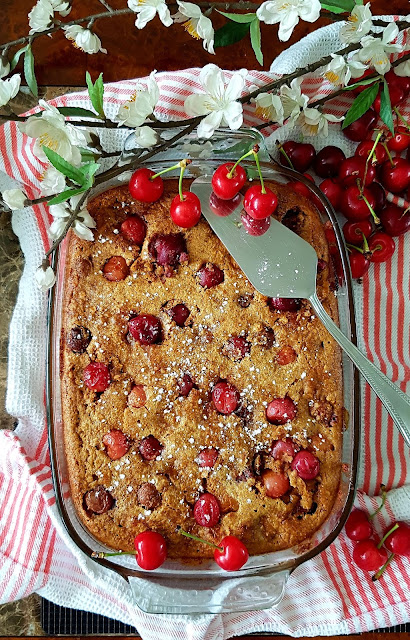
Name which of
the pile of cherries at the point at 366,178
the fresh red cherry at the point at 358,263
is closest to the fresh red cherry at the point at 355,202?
the pile of cherries at the point at 366,178

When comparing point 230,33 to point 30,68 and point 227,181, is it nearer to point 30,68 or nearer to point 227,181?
point 227,181

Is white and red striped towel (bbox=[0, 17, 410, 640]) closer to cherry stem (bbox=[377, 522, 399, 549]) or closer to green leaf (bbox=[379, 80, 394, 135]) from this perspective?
cherry stem (bbox=[377, 522, 399, 549])

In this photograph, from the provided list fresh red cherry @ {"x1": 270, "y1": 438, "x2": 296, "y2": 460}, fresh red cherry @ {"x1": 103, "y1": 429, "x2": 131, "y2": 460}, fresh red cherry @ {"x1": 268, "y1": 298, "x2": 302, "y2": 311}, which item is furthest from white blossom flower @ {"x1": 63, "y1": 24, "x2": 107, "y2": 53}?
fresh red cherry @ {"x1": 270, "y1": 438, "x2": 296, "y2": 460}

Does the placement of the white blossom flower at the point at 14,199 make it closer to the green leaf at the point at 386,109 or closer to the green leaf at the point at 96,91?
the green leaf at the point at 96,91

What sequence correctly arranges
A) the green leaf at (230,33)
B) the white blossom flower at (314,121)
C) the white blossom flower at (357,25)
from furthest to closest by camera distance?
the white blossom flower at (314,121)
the green leaf at (230,33)
the white blossom flower at (357,25)

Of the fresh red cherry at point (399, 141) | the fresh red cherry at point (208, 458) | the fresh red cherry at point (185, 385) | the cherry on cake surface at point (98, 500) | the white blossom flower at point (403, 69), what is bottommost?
the cherry on cake surface at point (98, 500)

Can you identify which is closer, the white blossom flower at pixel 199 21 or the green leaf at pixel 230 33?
the white blossom flower at pixel 199 21
